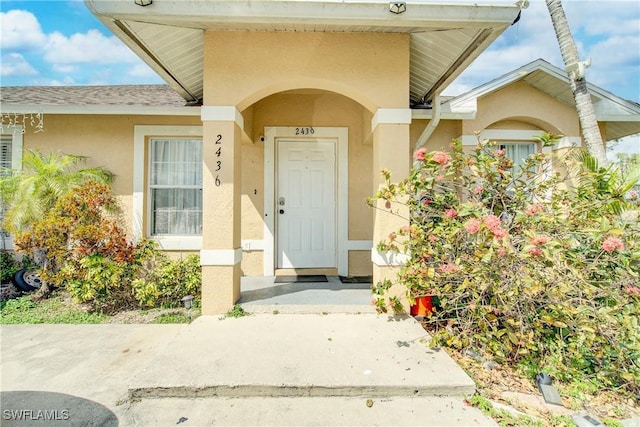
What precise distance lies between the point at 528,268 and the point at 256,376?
2.45 meters

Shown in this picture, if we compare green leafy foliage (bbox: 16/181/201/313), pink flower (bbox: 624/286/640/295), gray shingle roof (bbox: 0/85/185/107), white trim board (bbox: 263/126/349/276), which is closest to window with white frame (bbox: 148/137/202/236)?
gray shingle roof (bbox: 0/85/185/107)

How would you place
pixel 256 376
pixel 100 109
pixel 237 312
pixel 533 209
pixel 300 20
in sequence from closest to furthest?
1. pixel 256 376
2. pixel 533 209
3. pixel 300 20
4. pixel 237 312
5. pixel 100 109

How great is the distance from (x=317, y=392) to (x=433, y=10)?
3.59 meters

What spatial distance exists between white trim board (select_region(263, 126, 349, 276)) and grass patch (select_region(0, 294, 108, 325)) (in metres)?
2.63

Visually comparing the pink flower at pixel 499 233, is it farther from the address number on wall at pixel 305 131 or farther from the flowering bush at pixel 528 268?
the address number on wall at pixel 305 131

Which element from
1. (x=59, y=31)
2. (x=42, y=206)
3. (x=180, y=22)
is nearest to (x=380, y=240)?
(x=180, y=22)

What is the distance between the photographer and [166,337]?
3441mm

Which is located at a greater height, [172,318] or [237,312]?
[237,312]

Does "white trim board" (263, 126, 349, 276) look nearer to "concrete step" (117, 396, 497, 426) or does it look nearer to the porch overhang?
the porch overhang

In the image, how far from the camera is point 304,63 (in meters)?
3.56

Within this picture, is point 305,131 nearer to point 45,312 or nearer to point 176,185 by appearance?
point 176,185

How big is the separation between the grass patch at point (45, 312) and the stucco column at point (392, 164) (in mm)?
3804

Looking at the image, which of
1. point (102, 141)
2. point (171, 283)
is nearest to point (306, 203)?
point (171, 283)

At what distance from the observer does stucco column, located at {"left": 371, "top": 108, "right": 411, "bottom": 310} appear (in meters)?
3.59
